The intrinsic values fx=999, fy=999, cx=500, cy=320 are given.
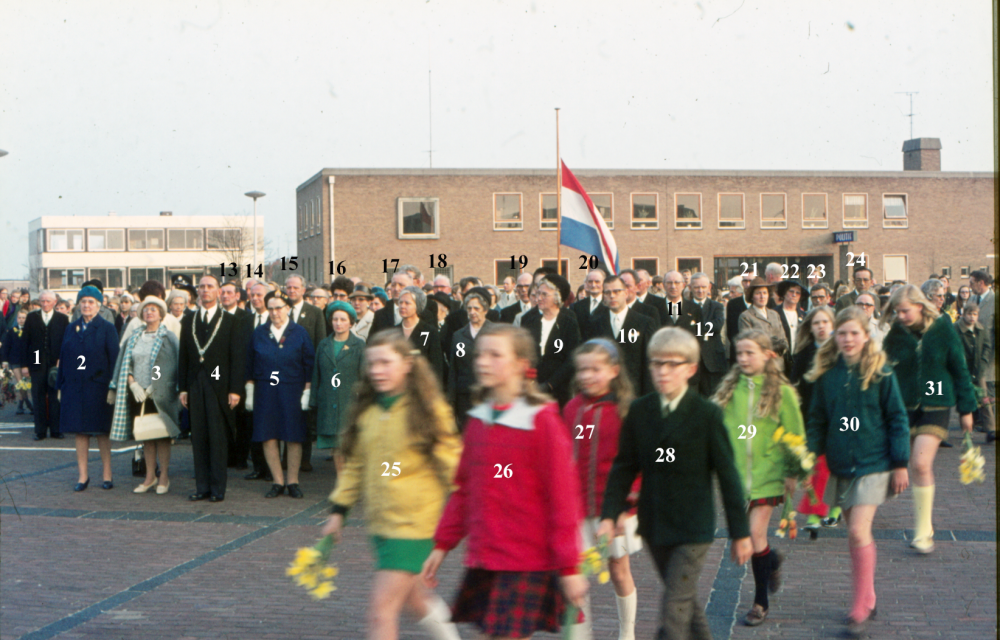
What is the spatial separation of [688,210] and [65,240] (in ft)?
232

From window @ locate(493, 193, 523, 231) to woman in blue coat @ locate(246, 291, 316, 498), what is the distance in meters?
35.3

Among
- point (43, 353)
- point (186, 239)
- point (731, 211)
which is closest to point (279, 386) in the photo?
point (43, 353)

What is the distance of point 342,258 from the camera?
44.1 meters

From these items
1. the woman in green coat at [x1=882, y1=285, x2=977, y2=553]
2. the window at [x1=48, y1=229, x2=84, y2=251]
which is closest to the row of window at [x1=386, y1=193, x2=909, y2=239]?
the woman in green coat at [x1=882, y1=285, x2=977, y2=553]

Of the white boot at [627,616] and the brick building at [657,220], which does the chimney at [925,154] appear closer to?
the brick building at [657,220]

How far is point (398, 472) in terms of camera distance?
4.36 m

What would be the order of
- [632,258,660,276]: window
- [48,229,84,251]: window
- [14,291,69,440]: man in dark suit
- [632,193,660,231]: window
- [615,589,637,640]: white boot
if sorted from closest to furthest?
[615,589,637,640]: white boot < [14,291,69,440]: man in dark suit < [632,193,660,231]: window < [632,258,660,276]: window < [48,229,84,251]: window

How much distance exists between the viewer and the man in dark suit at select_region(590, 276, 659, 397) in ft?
29.3

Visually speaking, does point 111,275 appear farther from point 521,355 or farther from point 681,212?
point 521,355

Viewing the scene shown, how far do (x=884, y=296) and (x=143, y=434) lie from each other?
10293 mm

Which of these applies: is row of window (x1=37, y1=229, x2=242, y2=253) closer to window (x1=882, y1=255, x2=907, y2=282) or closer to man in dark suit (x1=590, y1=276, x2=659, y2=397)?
window (x1=882, y1=255, x2=907, y2=282)

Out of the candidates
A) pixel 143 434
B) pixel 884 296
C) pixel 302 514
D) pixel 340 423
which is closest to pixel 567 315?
pixel 340 423

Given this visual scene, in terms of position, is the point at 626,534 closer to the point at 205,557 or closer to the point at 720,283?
the point at 205,557

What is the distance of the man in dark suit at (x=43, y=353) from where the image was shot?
14328 mm
